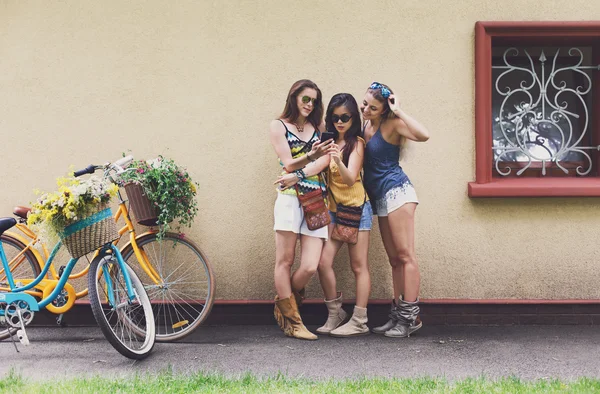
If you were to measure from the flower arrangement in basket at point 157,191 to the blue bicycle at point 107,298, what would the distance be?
0.23 meters

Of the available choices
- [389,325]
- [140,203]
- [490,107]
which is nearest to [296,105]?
[140,203]

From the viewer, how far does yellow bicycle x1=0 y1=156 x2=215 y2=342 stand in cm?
540

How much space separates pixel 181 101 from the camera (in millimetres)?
5887

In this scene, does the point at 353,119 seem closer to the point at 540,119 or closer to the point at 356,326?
the point at 356,326

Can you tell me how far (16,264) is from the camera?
5.61m

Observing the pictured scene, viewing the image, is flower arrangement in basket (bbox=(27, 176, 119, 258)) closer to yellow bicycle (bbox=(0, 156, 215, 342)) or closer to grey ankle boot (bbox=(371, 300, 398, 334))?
yellow bicycle (bbox=(0, 156, 215, 342))

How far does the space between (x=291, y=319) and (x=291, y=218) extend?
0.83 m

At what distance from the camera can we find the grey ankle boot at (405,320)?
5480 millimetres

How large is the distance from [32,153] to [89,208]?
1.64 metres

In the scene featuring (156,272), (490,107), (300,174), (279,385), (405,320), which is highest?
(490,107)

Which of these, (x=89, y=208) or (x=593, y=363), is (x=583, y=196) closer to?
(x=593, y=363)

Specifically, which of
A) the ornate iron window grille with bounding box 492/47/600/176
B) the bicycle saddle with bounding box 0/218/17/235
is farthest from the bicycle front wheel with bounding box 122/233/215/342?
the ornate iron window grille with bounding box 492/47/600/176

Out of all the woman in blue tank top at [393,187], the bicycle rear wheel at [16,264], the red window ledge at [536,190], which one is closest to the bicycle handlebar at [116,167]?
the bicycle rear wheel at [16,264]

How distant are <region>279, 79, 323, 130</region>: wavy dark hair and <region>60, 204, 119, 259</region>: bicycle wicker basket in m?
1.60
